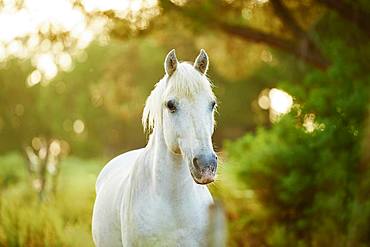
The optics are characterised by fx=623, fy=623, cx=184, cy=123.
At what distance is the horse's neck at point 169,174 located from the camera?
3855mm

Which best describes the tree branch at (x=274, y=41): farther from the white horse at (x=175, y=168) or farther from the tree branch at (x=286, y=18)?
the white horse at (x=175, y=168)

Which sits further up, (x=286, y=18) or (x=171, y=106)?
(x=286, y=18)

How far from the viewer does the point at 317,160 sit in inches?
280

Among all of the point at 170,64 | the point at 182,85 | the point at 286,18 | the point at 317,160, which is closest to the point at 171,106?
the point at 182,85

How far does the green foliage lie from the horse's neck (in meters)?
2.43

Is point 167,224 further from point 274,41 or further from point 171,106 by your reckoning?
point 274,41

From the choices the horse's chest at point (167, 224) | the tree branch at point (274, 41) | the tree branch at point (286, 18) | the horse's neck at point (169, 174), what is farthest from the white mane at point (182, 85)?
the tree branch at point (286, 18)

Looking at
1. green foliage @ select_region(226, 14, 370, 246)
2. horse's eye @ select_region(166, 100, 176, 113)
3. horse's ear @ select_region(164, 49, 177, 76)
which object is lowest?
green foliage @ select_region(226, 14, 370, 246)

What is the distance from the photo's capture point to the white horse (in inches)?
138

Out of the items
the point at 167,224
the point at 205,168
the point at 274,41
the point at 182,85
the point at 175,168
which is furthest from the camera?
the point at 274,41

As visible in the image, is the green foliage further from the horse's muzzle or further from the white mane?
the horse's muzzle

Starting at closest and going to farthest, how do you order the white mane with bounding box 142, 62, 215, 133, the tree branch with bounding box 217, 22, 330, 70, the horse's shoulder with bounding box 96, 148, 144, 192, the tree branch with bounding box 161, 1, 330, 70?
the white mane with bounding box 142, 62, 215, 133 → the horse's shoulder with bounding box 96, 148, 144, 192 → the tree branch with bounding box 161, 1, 330, 70 → the tree branch with bounding box 217, 22, 330, 70

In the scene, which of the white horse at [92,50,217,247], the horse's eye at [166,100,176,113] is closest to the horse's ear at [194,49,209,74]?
the white horse at [92,50,217,247]

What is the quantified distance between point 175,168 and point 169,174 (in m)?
0.05
